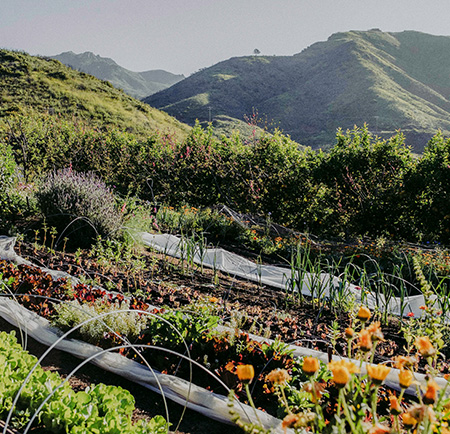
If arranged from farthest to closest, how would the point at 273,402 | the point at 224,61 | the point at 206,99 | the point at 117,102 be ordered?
the point at 224,61 < the point at 206,99 < the point at 117,102 < the point at 273,402

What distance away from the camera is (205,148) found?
9.41 m

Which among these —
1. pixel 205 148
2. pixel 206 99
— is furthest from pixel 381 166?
pixel 206 99

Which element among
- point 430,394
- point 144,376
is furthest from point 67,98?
point 430,394

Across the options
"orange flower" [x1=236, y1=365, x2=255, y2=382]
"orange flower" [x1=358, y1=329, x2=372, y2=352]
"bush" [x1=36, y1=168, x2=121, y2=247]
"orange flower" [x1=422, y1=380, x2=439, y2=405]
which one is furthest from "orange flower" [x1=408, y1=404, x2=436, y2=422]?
"bush" [x1=36, y1=168, x2=121, y2=247]

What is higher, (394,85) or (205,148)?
(394,85)

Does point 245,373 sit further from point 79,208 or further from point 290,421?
point 79,208

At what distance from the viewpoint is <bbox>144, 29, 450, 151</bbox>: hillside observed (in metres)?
51.9

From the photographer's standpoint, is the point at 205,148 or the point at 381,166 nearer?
the point at 381,166

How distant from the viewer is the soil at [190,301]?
2.27 metres

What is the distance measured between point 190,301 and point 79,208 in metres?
2.80

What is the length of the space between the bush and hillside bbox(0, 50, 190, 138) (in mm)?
21151

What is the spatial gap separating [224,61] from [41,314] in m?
89.0

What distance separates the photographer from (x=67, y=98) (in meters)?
29.1

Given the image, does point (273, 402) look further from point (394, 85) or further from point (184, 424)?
point (394, 85)
